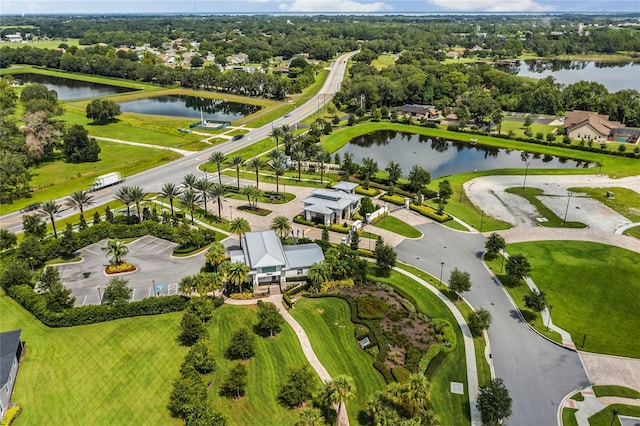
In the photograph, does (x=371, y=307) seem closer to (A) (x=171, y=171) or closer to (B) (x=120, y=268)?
(B) (x=120, y=268)

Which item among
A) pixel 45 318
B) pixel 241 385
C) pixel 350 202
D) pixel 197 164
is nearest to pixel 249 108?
pixel 197 164

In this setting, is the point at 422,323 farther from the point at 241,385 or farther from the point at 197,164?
the point at 197,164

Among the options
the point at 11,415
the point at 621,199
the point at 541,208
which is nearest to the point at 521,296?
the point at 541,208

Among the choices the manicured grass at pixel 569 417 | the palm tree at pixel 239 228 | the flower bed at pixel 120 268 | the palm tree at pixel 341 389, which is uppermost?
the palm tree at pixel 239 228

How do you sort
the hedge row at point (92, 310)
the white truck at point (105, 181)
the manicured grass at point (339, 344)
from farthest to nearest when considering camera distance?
the white truck at point (105, 181), the hedge row at point (92, 310), the manicured grass at point (339, 344)

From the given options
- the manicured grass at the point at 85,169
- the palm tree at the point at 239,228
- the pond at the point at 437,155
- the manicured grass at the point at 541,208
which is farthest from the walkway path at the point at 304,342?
the pond at the point at 437,155

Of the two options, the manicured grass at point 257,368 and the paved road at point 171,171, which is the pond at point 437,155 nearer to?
the paved road at point 171,171

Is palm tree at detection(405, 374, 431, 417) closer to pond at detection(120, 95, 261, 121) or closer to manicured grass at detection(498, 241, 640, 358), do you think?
manicured grass at detection(498, 241, 640, 358)
